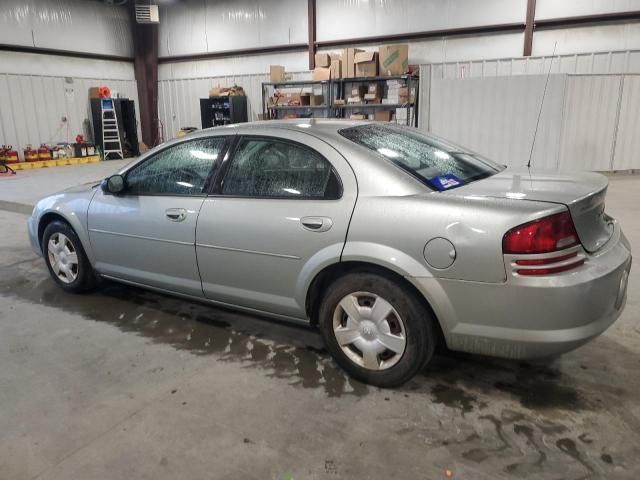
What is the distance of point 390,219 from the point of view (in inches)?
92.0

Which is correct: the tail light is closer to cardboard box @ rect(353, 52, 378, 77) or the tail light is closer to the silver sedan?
the silver sedan

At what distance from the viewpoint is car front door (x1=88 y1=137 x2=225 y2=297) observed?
3059mm

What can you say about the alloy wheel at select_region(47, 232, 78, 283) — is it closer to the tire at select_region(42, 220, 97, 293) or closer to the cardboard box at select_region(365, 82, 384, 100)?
the tire at select_region(42, 220, 97, 293)

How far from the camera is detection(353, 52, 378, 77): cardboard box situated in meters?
10.9

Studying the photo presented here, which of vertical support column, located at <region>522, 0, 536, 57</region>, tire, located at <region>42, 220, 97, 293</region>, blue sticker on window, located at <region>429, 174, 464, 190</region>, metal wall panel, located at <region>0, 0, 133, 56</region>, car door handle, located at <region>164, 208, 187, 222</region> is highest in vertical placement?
metal wall panel, located at <region>0, 0, 133, 56</region>

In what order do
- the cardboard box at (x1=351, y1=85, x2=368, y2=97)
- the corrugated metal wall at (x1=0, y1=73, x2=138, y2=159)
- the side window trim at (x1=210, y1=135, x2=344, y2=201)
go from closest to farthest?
the side window trim at (x1=210, y1=135, x2=344, y2=201) → the cardboard box at (x1=351, y1=85, x2=368, y2=97) → the corrugated metal wall at (x1=0, y1=73, x2=138, y2=159)

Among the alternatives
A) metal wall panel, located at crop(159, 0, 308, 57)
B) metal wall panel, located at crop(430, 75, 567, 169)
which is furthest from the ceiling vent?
metal wall panel, located at crop(430, 75, 567, 169)

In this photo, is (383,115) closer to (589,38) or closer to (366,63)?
(366,63)

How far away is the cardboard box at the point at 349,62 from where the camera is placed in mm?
11133

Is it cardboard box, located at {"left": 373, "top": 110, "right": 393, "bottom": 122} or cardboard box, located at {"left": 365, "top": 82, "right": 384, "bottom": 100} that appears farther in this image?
cardboard box, located at {"left": 373, "top": 110, "right": 393, "bottom": 122}

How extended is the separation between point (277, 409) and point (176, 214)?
4.51 ft

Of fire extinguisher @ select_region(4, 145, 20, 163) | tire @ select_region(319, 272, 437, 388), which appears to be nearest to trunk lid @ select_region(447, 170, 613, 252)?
tire @ select_region(319, 272, 437, 388)

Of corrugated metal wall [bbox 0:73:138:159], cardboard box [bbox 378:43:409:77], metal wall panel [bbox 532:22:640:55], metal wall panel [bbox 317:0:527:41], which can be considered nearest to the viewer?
metal wall panel [bbox 532:22:640:55]

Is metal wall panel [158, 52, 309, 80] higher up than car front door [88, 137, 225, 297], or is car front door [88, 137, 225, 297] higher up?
metal wall panel [158, 52, 309, 80]
